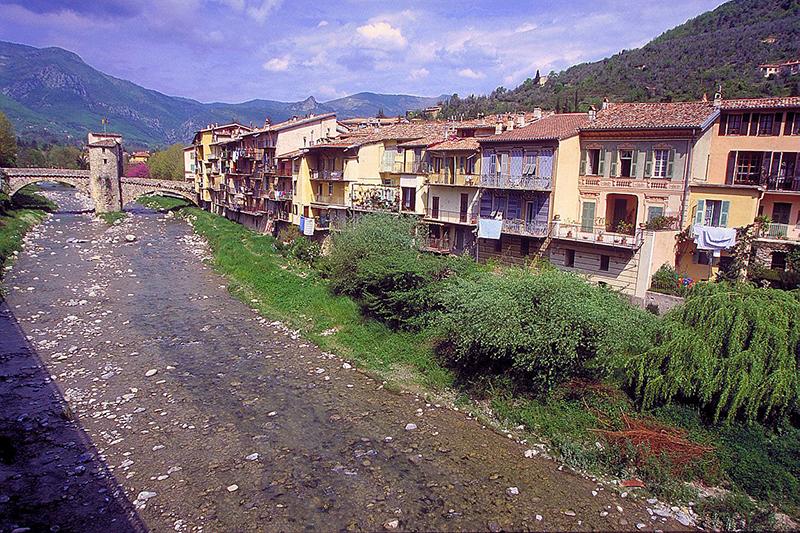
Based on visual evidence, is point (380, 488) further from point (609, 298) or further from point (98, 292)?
point (98, 292)

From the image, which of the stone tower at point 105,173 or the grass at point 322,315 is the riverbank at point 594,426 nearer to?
the grass at point 322,315

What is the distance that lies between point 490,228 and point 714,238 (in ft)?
37.8

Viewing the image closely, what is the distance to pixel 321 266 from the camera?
123 ft

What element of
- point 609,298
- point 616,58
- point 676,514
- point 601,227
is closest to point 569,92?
point 616,58

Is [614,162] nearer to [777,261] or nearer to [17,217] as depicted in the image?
[777,261]

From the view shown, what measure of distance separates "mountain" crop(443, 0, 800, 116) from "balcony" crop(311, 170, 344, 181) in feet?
87.2

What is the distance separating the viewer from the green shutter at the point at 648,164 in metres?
28.9

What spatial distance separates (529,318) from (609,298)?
3.41m

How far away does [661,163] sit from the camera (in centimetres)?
2864

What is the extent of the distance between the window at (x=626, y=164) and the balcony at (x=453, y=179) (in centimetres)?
836

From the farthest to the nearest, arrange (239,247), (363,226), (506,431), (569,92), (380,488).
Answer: (569,92), (239,247), (363,226), (506,431), (380,488)

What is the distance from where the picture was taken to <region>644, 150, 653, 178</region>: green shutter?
28.9 metres

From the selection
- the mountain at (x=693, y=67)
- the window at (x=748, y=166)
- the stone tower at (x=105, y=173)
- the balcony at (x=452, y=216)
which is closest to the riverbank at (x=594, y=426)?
the balcony at (x=452, y=216)

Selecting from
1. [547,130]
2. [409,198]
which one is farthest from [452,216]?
[547,130]
